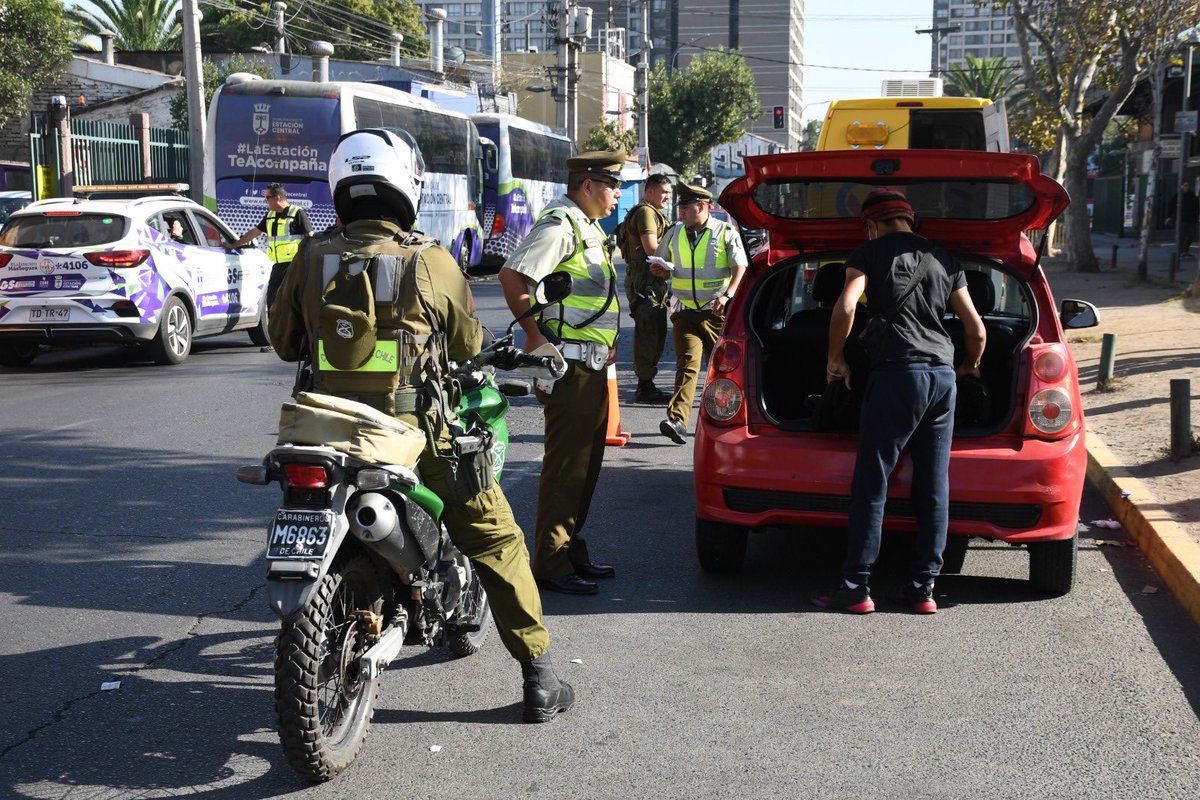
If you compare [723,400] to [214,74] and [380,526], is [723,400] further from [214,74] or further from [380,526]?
[214,74]

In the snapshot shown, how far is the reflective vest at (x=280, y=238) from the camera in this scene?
16.0 meters

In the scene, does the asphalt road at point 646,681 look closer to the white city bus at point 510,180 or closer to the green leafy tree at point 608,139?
the white city bus at point 510,180

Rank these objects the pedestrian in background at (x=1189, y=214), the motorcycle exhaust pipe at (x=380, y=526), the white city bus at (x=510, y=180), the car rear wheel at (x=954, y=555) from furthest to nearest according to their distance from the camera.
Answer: the pedestrian in background at (x=1189, y=214)
the white city bus at (x=510, y=180)
the car rear wheel at (x=954, y=555)
the motorcycle exhaust pipe at (x=380, y=526)

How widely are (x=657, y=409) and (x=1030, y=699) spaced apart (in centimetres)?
679

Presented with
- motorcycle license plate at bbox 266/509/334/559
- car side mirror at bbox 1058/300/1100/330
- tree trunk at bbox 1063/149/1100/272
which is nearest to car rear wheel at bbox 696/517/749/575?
car side mirror at bbox 1058/300/1100/330

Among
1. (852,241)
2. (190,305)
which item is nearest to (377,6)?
(190,305)

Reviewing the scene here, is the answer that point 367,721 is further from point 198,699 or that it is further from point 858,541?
point 858,541

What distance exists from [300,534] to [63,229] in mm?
10683

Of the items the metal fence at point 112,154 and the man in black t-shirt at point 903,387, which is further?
the metal fence at point 112,154

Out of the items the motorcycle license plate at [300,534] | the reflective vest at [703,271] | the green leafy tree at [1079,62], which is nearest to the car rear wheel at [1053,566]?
the motorcycle license plate at [300,534]

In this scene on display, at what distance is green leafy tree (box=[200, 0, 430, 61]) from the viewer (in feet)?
208

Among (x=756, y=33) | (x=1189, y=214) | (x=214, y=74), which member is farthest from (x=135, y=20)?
(x=756, y=33)

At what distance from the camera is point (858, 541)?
216 inches

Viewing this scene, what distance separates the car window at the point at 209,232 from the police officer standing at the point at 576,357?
9.57 metres
